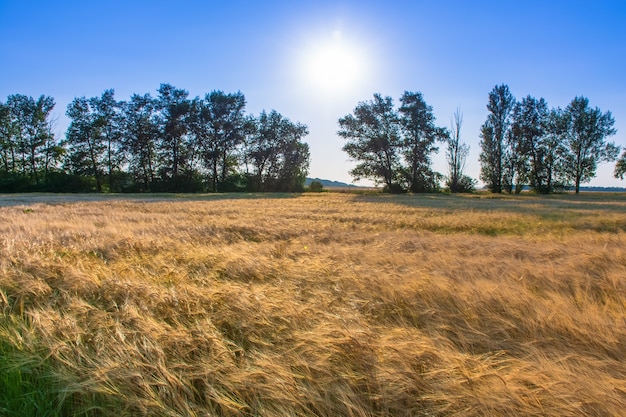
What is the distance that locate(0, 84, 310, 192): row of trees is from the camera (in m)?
54.2

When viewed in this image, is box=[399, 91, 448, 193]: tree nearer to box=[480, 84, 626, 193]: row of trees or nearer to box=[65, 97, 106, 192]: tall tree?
box=[480, 84, 626, 193]: row of trees

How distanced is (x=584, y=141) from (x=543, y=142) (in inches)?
288

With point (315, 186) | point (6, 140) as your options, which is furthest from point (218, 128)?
point (6, 140)

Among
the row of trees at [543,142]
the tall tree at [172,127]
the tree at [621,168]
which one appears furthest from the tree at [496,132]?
the tall tree at [172,127]

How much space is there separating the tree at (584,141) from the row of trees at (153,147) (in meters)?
48.9

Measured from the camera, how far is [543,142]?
55312 millimetres

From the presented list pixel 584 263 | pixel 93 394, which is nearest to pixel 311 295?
pixel 93 394

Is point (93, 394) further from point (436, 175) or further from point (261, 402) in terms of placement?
point (436, 175)

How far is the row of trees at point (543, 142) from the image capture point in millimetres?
54750

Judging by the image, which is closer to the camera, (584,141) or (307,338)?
(307,338)

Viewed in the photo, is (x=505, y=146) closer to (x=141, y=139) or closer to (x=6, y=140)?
(x=141, y=139)

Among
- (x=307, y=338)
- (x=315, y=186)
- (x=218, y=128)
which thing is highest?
(x=218, y=128)

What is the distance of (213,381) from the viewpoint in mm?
Answer: 1958

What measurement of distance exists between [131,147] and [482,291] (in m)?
65.7
